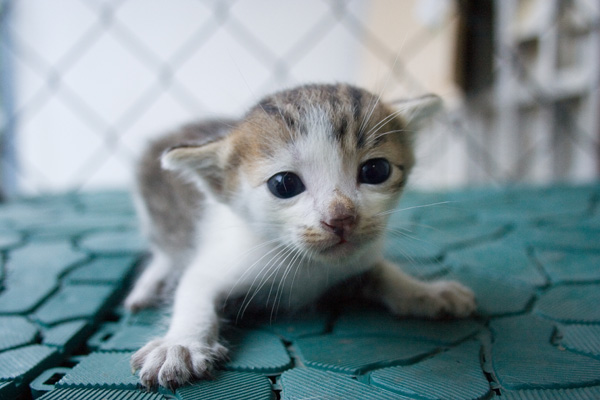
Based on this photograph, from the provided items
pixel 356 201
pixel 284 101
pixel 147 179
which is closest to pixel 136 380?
pixel 356 201

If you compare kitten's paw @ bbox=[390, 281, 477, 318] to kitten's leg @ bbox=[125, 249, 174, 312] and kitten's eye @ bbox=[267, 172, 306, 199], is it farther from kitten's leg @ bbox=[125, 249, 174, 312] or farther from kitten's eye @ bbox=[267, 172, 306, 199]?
kitten's leg @ bbox=[125, 249, 174, 312]

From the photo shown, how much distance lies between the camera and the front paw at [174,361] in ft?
2.15

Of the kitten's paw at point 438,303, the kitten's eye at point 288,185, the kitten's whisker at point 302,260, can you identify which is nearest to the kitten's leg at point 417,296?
the kitten's paw at point 438,303

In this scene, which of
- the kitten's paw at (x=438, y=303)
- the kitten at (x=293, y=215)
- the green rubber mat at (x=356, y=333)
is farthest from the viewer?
the kitten's paw at (x=438, y=303)

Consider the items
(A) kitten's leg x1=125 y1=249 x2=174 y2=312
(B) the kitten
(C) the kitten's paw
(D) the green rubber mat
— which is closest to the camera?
(D) the green rubber mat

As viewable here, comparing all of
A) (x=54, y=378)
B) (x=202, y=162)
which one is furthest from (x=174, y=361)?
(x=202, y=162)

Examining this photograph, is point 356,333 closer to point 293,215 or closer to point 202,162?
point 293,215

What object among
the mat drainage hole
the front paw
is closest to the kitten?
the front paw

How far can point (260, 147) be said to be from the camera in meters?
0.87

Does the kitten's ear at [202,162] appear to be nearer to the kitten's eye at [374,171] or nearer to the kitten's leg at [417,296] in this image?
the kitten's eye at [374,171]

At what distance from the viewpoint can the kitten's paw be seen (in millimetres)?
879

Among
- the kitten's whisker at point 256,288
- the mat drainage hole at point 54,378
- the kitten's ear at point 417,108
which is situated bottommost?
the mat drainage hole at point 54,378

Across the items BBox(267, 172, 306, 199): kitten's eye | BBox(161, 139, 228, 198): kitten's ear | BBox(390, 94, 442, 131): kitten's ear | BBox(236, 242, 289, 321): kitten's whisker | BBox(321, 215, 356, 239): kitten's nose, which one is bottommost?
BBox(236, 242, 289, 321): kitten's whisker

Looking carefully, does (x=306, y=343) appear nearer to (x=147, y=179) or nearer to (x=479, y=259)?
(x=479, y=259)
